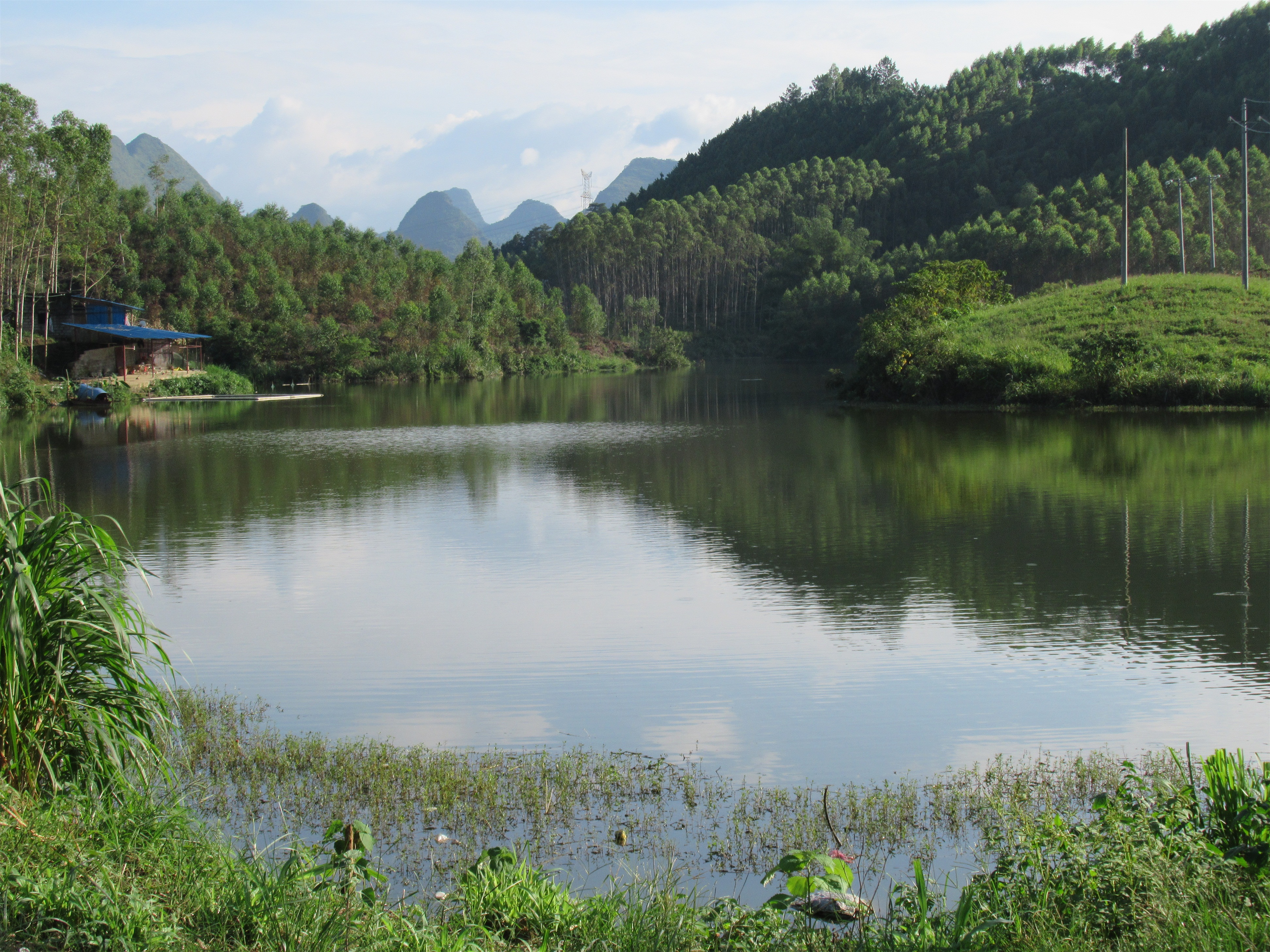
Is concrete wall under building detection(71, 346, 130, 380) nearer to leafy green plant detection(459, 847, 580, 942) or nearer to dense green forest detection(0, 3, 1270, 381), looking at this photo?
dense green forest detection(0, 3, 1270, 381)

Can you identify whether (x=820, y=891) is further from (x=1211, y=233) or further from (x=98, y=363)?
(x=1211, y=233)

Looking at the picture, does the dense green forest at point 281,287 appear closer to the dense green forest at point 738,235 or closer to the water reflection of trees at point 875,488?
the dense green forest at point 738,235

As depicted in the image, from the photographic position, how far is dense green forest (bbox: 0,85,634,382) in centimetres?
4506

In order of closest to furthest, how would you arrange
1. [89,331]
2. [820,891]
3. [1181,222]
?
[820,891] < [1181,222] < [89,331]

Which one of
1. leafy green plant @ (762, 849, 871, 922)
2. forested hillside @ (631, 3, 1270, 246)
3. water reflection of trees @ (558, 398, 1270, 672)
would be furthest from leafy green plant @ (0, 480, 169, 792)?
forested hillside @ (631, 3, 1270, 246)

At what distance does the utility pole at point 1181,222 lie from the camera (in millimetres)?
44072

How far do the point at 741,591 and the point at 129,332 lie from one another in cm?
4134

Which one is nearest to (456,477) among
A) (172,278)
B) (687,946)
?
(687,946)

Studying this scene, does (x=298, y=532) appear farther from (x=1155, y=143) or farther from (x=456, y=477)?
(x=1155, y=143)

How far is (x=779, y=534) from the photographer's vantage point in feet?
44.0

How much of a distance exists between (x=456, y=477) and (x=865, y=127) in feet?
386

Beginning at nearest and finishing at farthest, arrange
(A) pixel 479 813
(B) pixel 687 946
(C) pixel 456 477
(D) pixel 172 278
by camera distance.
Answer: (B) pixel 687 946 → (A) pixel 479 813 → (C) pixel 456 477 → (D) pixel 172 278

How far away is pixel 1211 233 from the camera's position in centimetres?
4641

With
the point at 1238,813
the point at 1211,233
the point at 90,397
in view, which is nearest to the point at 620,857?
the point at 1238,813
